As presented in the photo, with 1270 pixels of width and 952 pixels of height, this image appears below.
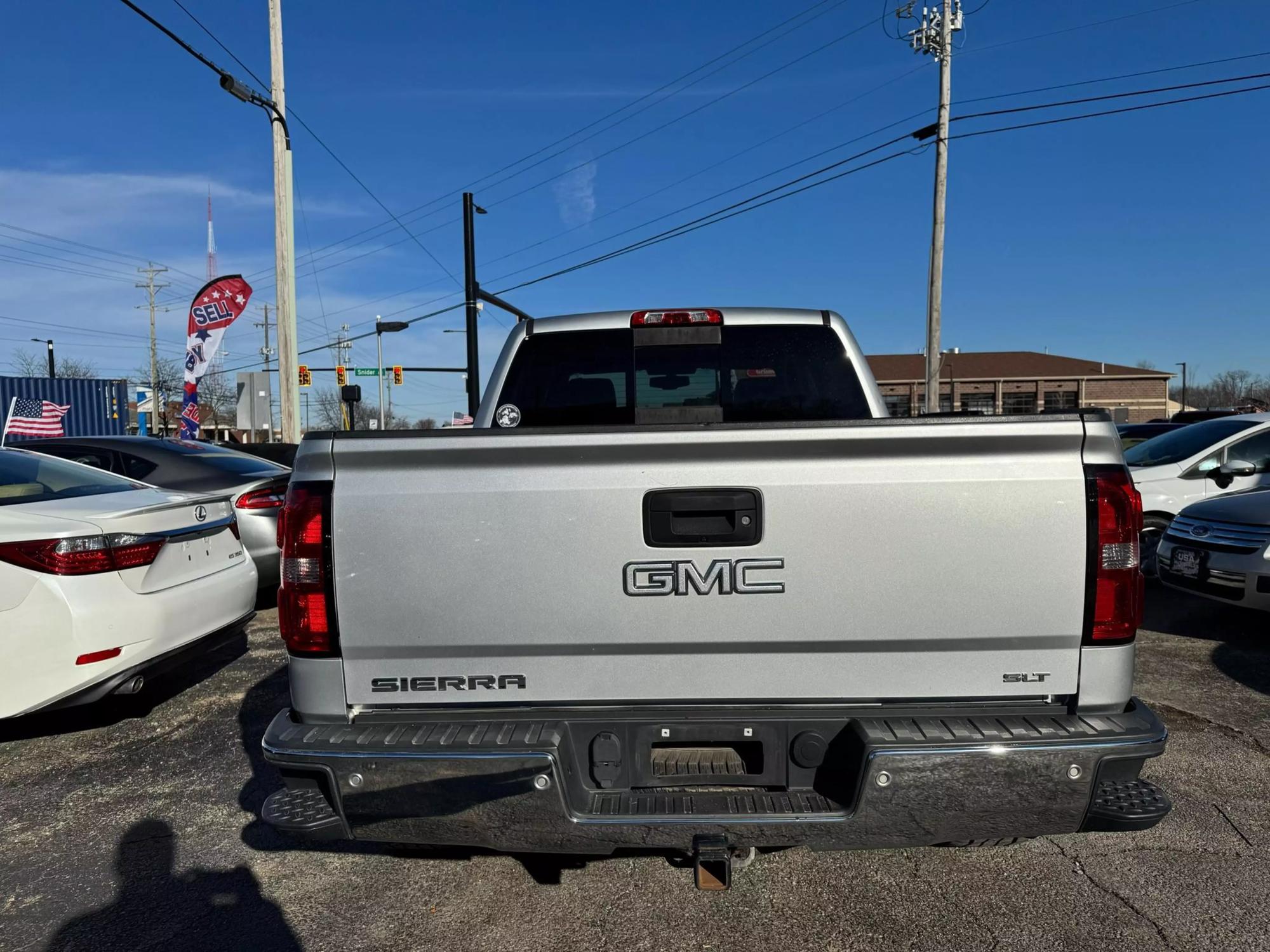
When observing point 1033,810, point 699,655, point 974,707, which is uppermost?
point 699,655

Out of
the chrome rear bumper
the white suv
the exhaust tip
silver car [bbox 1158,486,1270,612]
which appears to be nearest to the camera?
the chrome rear bumper

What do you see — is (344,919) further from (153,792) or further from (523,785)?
(153,792)

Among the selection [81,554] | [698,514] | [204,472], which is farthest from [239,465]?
[698,514]

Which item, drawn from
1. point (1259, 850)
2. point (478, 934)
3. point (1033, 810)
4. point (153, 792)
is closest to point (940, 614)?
point (1033, 810)

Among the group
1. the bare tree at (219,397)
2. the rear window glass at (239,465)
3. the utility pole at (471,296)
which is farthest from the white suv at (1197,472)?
the bare tree at (219,397)

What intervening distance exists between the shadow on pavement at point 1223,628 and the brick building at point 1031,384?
1919 inches

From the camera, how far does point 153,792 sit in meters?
3.82

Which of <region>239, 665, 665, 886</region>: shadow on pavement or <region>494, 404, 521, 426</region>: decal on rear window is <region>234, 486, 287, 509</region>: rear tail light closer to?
<region>239, 665, 665, 886</region>: shadow on pavement

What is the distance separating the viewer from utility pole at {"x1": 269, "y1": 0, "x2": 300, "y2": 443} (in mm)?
16538

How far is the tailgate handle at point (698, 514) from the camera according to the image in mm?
2207

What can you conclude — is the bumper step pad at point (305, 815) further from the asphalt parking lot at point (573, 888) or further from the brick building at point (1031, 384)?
the brick building at point (1031, 384)

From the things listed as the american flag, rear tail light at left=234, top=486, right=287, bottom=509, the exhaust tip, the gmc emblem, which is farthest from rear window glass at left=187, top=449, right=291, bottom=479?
the american flag

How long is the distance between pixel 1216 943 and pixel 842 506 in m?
1.89

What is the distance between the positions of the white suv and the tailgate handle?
7623mm
